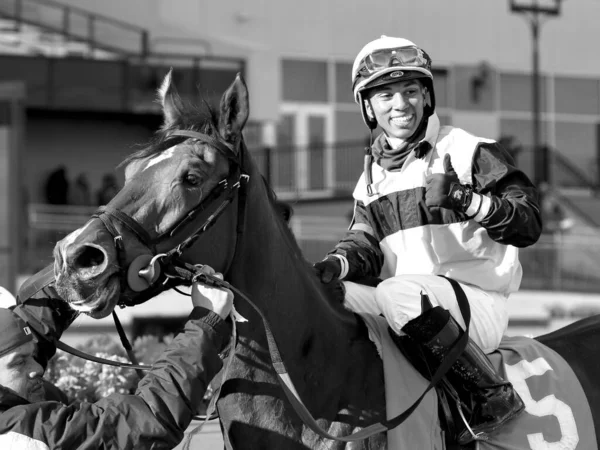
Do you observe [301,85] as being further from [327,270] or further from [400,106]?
[327,270]

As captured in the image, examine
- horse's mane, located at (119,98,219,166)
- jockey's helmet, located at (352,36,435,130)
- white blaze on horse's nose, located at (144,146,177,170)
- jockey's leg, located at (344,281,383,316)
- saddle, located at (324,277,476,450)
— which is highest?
jockey's helmet, located at (352,36,435,130)

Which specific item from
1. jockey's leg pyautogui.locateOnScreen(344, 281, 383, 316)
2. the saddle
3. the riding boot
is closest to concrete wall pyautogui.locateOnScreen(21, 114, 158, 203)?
jockey's leg pyautogui.locateOnScreen(344, 281, 383, 316)

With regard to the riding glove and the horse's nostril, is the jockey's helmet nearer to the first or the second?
the riding glove

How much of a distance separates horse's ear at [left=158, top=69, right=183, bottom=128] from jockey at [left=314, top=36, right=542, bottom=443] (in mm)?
762

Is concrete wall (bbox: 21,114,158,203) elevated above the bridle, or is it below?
above

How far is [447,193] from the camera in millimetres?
3271

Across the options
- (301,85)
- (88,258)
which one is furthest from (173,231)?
(301,85)

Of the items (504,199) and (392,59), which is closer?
(504,199)

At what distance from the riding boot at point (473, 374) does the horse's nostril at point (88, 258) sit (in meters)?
1.12

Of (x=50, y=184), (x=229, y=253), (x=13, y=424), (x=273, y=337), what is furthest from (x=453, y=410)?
(x=50, y=184)

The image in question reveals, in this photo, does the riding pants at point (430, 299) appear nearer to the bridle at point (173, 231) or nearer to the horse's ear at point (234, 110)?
the bridle at point (173, 231)

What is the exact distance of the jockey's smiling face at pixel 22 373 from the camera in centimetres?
313

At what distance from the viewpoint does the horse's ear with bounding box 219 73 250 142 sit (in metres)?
3.05

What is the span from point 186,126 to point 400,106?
3.23 ft
